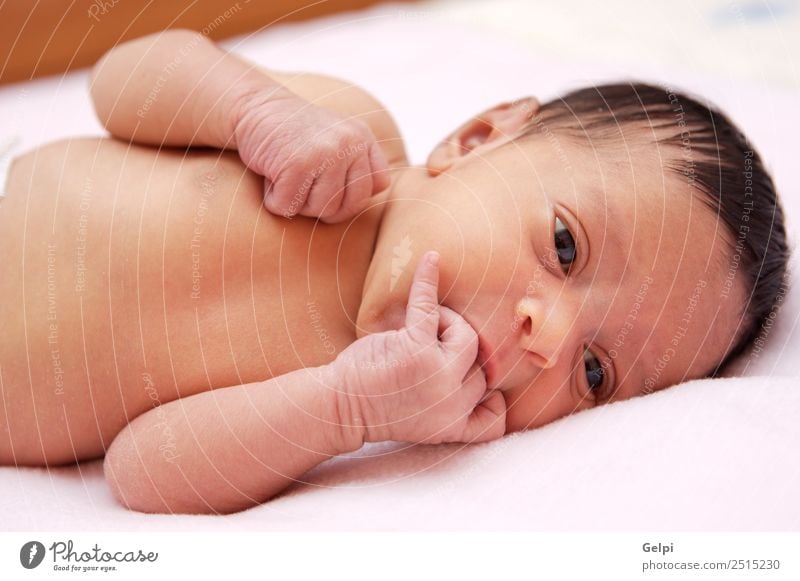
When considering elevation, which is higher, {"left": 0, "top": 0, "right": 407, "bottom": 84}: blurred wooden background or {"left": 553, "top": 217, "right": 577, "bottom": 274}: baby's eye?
{"left": 0, "top": 0, "right": 407, "bottom": 84}: blurred wooden background

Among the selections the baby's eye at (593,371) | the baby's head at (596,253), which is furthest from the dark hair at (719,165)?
the baby's eye at (593,371)

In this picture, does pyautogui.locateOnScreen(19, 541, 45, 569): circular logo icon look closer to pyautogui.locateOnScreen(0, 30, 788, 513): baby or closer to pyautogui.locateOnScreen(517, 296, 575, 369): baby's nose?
pyautogui.locateOnScreen(0, 30, 788, 513): baby

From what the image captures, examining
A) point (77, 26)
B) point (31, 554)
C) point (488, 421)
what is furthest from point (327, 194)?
point (77, 26)

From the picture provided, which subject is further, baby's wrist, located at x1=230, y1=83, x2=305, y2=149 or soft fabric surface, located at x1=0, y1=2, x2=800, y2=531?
baby's wrist, located at x1=230, y1=83, x2=305, y2=149

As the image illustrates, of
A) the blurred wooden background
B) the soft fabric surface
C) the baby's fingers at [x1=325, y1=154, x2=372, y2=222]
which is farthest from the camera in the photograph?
the blurred wooden background

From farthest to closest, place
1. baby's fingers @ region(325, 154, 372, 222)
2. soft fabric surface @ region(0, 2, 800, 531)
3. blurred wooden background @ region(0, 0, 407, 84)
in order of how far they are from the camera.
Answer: blurred wooden background @ region(0, 0, 407, 84) < baby's fingers @ region(325, 154, 372, 222) < soft fabric surface @ region(0, 2, 800, 531)

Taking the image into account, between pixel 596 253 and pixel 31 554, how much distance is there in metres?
0.49

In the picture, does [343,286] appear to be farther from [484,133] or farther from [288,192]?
[484,133]

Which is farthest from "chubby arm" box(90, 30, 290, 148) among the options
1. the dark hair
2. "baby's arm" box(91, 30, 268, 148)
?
the dark hair

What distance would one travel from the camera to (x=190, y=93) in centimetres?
70

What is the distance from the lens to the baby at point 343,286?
1.95 ft

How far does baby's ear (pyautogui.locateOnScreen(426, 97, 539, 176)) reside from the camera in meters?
0.70

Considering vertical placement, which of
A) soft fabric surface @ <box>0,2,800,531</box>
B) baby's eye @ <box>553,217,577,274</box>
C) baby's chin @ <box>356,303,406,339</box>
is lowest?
soft fabric surface @ <box>0,2,800,531</box>

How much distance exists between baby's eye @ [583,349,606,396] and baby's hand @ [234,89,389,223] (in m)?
0.24
